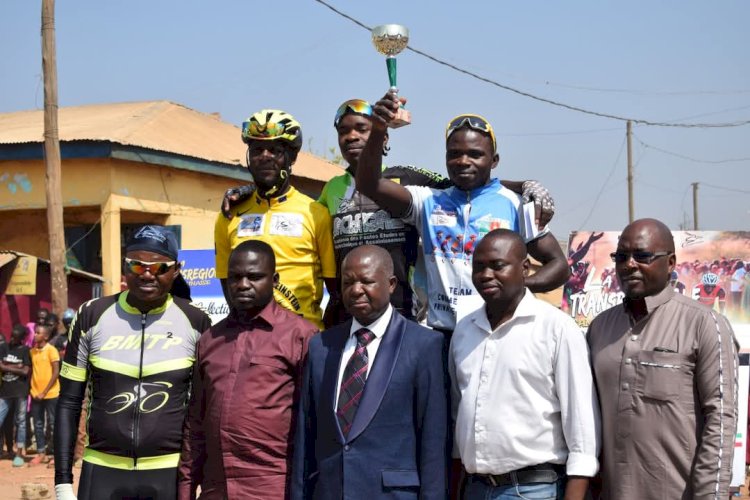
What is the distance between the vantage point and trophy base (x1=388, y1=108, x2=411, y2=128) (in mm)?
4508

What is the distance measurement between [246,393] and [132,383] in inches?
24.8

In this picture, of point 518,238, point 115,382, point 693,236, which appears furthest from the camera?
point 693,236

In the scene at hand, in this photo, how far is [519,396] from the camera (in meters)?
4.05

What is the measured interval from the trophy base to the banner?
8.07 metres

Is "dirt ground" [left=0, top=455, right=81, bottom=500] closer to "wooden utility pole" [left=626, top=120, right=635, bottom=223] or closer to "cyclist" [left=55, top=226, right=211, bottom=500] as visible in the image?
"cyclist" [left=55, top=226, right=211, bottom=500]

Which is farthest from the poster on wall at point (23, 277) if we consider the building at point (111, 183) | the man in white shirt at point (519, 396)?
the man in white shirt at point (519, 396)

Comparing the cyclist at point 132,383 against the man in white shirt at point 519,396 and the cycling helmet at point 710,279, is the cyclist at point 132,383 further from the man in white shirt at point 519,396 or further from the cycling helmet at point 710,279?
the cycling helmet at point 710,279

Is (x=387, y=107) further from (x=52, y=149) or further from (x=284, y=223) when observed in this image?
(x=52, y=149)

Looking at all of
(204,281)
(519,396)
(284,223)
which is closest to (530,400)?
(519,396)

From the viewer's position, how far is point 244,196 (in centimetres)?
539

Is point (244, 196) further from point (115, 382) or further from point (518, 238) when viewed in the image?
point (518, 238)

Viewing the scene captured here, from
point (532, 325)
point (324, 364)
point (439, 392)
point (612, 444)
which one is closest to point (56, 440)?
point (324, 364)

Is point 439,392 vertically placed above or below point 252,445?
above

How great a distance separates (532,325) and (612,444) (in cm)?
65
